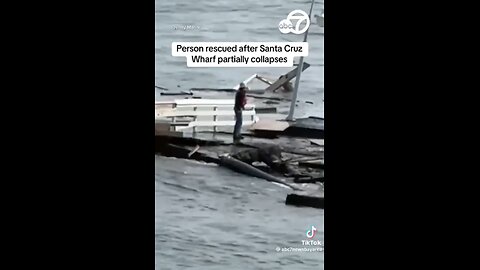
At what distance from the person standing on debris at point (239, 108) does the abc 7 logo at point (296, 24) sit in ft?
0.88

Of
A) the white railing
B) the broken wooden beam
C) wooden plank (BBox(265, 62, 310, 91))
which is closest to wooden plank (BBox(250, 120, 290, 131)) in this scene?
the white railing

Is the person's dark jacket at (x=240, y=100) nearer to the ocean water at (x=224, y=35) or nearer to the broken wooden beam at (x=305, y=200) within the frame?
the ocean water at (x=224, y=35)

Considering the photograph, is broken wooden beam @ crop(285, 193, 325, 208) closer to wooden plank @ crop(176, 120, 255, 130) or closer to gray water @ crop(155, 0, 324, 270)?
gray water @ crop(155, 0, 324, 270)

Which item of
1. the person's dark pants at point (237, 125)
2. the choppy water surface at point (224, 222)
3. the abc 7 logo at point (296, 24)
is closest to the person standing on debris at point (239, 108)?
the person's dark pants at point (237, 125)

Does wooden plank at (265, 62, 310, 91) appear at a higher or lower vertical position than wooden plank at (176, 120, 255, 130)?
higher

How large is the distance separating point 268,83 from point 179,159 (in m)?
0.45

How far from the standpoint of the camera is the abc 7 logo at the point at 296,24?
3131mm

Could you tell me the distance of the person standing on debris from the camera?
3143mm

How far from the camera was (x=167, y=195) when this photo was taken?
310cm

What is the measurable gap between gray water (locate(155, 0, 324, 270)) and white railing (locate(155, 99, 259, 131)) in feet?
0.22

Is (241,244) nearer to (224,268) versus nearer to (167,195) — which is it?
(224,268)

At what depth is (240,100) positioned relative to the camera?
315 centimetres

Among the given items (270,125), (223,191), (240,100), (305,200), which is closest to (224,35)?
(240,100)

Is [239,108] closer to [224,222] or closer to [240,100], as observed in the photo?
[240,100]
